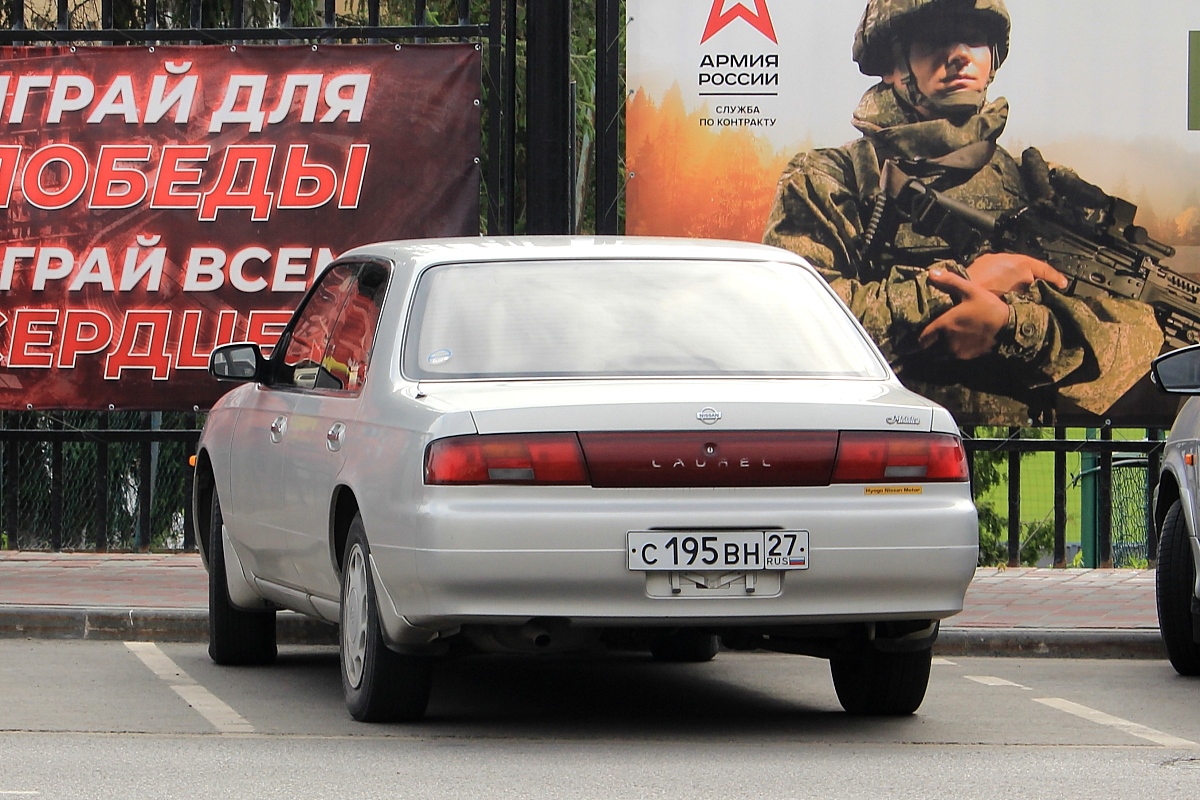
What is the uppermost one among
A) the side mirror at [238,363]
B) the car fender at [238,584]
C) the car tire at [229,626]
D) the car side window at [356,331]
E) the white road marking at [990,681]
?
the car side window at [356,331]

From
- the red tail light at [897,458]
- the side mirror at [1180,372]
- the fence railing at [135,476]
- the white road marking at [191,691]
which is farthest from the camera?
the fence railing at [135,476]

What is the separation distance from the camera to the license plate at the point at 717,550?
6570 millimetres

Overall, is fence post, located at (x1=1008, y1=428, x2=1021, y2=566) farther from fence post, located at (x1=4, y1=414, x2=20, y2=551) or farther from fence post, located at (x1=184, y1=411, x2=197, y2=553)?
fence post, located at (x1=4, y1=414, x2=20, y2=551)

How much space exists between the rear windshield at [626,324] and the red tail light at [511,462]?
52cm

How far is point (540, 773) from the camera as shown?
20.5 ft

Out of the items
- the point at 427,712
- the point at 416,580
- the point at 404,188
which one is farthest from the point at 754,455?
the point at 404,188

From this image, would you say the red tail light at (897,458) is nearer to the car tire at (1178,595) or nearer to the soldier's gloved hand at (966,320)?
the car tire at (1178,595)

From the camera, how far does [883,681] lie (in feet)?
24.6

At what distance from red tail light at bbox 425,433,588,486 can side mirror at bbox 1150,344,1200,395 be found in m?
3.08

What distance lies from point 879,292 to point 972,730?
5.49 meters

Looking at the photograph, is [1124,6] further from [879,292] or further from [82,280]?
[82,280]

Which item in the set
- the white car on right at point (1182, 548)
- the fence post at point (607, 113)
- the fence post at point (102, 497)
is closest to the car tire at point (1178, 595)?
the white car on right at point (1182, 548)

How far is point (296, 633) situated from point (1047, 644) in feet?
11.2

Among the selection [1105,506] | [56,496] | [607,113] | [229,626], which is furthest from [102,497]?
[1105,506]
